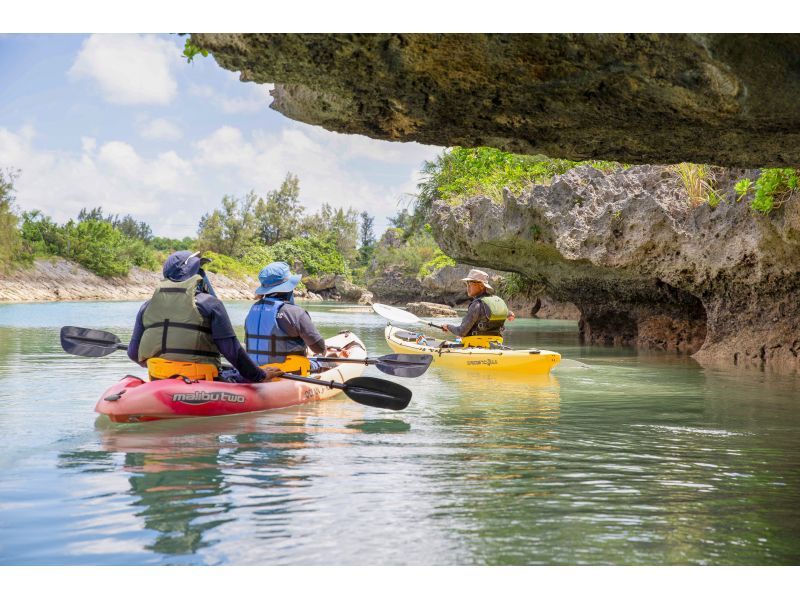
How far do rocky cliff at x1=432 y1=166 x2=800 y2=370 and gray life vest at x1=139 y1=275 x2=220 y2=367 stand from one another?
7458 millimetres

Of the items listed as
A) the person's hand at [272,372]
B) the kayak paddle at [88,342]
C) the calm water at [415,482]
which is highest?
the kayak paddle at [88,342]

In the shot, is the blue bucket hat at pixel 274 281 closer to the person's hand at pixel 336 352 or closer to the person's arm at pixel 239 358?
the person's arm at pixel 239 358

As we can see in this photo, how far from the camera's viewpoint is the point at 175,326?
6.47m

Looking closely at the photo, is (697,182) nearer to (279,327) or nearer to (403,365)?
(403,365)

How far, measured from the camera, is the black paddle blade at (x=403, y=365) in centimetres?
848

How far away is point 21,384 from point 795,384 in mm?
9226

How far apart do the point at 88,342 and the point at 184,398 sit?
7.06ft

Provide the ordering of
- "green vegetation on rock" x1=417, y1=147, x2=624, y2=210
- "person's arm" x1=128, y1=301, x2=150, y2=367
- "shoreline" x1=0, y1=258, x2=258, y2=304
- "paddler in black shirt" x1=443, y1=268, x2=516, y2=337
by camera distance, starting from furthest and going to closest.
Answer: "shoreline" x1=0, y1=258, x2=258, y2=304, "green vegetation on rock" x1=417, y1=147, x2=624, y2=210, "paddler in black shirt" x1=443, y1=268, x2=516, y2=337, "person's arm" x1=128, y1=301, x2=150, y2=367

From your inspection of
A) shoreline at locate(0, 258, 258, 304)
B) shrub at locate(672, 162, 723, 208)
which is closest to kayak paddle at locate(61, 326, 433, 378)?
shrub at locate(672, 162, 723, 208)

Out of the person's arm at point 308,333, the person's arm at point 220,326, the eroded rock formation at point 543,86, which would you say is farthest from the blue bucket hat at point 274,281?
the eroded rock formation at point 543,86

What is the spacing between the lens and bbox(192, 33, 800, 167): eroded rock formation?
3.31 m

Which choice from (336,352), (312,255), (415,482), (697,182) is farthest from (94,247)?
(415,482)

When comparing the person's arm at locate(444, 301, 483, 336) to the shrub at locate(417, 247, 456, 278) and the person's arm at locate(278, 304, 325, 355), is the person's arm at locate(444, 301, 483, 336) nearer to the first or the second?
the person's arm at locate(278, 304, 325, 355)

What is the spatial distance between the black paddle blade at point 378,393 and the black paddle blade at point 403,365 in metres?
1.13
